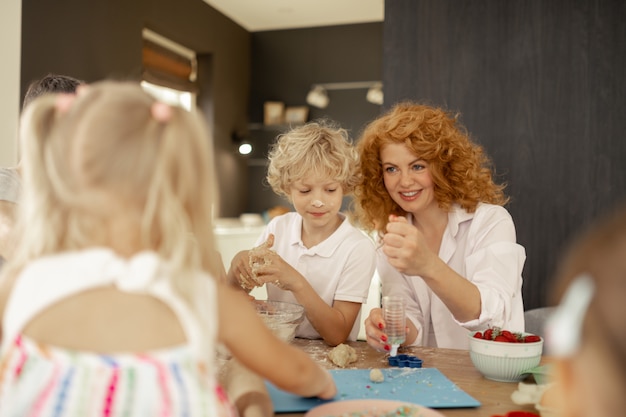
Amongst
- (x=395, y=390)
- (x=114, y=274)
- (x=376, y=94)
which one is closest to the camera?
(x=114, y=274)

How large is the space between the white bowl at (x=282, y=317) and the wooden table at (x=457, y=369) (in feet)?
0.26

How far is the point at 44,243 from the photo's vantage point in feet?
2.85

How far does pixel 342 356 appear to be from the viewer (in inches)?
58.7

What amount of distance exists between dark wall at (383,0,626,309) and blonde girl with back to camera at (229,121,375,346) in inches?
50.8

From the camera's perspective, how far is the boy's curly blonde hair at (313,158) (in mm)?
1974

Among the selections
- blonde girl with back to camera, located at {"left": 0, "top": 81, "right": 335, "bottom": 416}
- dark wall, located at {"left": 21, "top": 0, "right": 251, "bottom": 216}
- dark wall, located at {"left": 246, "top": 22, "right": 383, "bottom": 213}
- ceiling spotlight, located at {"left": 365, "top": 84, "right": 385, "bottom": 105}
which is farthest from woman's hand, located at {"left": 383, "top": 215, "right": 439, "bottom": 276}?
dark wall, located at {"left": 246, "top": 22, "right": 383, "bottom": 213}

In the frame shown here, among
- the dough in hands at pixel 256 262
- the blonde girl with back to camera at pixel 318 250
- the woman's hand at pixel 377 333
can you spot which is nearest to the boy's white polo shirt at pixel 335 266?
the blonde girl with back to camera at pixel 318 250

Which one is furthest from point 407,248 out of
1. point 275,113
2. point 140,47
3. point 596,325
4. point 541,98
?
point 275,113

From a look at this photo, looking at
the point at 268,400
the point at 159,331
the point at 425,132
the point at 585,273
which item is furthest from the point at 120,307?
the point at 425,132

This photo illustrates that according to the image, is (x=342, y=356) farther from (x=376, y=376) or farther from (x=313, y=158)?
(x=313, y=158)

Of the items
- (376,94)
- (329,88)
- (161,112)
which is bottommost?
(161,112)

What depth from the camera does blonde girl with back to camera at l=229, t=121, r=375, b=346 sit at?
184cm

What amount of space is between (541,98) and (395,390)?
7.38 feet

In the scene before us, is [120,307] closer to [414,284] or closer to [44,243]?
[44,243]
